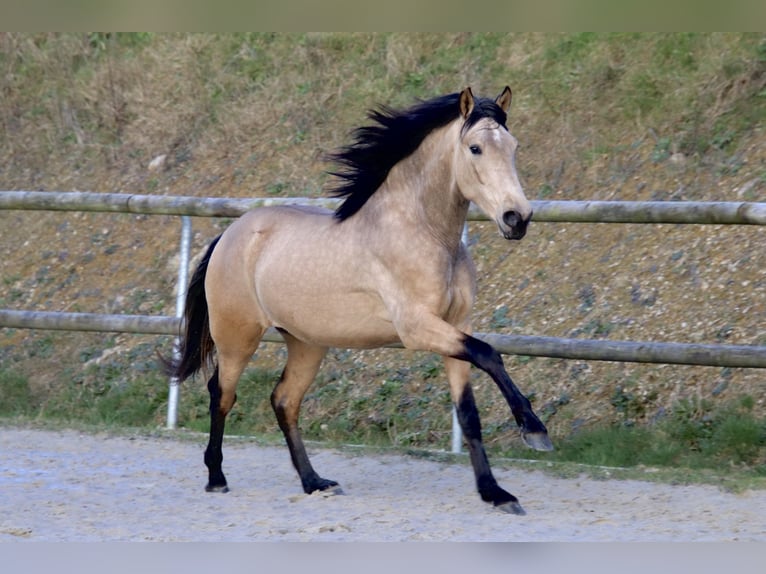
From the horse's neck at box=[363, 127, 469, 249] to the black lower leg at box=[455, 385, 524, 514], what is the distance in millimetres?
734

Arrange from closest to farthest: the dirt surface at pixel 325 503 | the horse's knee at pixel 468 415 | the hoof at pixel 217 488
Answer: the dirt surface at pixel 325 503 → the horse's knee at pixel 468 415 → the hoof at pixel 217 488

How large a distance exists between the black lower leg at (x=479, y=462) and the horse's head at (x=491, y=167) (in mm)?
871

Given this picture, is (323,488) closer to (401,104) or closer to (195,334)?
(195,334)

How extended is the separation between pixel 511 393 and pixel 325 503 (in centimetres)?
112

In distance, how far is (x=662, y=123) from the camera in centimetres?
844

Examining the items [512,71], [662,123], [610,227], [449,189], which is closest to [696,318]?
[610,227]

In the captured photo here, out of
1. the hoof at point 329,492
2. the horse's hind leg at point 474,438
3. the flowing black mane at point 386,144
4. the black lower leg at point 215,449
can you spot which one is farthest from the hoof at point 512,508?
the flowing black mane at point 386,144

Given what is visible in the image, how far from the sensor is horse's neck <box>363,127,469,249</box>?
498 cm

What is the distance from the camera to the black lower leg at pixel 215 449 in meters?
5.45

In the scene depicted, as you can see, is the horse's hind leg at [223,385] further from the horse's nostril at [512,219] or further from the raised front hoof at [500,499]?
the horse's nostril at [512,219]

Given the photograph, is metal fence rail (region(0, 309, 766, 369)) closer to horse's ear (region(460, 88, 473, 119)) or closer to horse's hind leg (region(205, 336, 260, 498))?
horse's hind leg (region(205, 336, 260, 498))

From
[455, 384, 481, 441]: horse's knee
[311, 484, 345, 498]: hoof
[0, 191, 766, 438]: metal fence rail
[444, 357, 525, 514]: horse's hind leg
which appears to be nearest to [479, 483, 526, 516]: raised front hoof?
Answer: [444, 357, 525, 514]: horse's hind leg

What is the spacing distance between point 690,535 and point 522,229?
1.38 m

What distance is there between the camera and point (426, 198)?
5.05 metres
